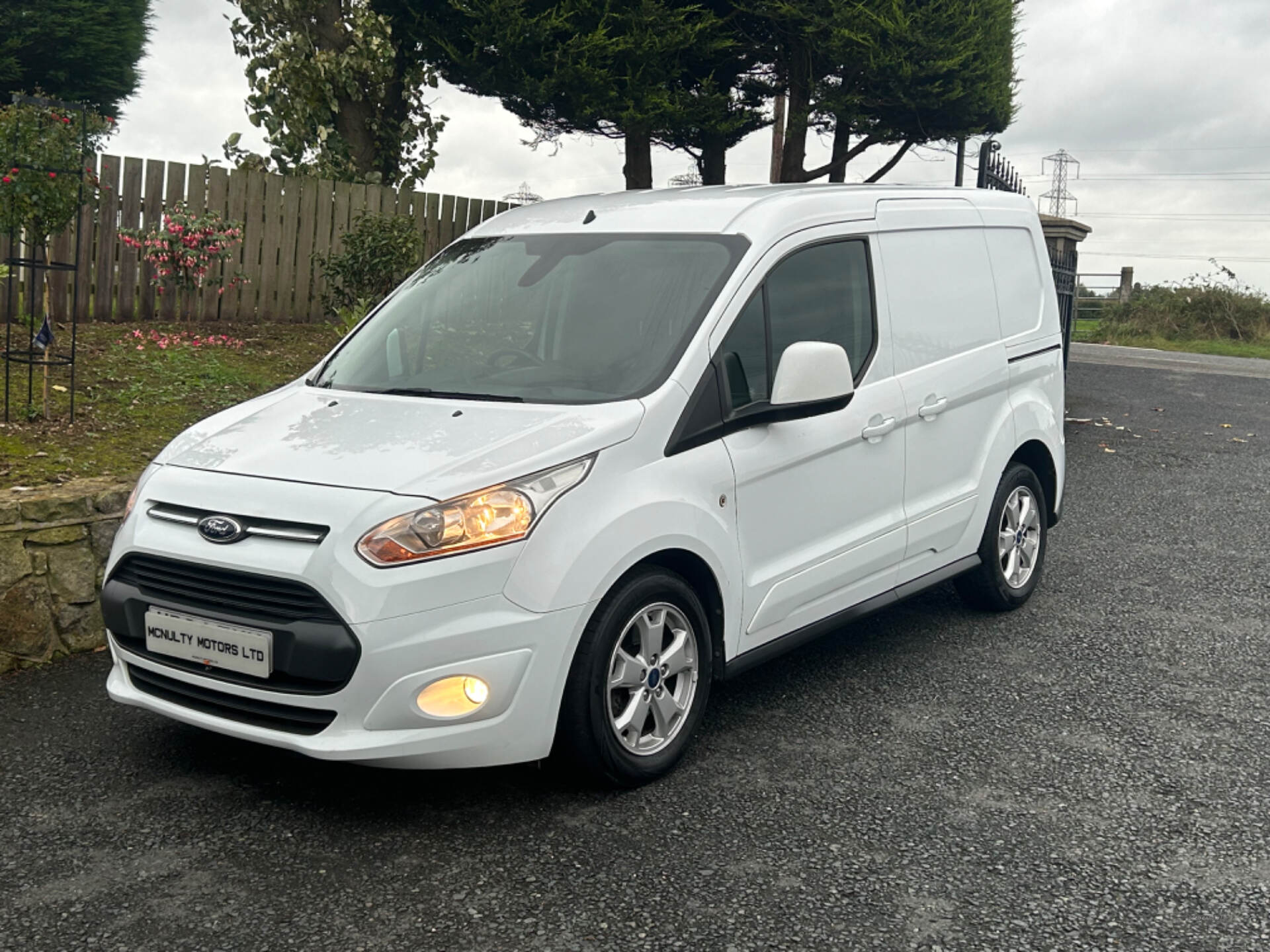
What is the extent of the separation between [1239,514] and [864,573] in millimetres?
5173

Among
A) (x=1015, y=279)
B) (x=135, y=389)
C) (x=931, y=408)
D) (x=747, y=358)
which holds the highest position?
(x=1015, y=279)

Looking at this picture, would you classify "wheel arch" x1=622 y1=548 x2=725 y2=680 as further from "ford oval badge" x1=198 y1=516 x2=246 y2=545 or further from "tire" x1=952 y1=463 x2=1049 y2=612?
"tire" x1=952 y1=463 x2=1049 y2=612

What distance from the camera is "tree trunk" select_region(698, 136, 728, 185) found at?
17.8 m

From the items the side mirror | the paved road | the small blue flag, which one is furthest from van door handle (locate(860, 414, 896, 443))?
the small blue flag

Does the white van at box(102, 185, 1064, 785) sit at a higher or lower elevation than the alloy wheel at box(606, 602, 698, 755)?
higher

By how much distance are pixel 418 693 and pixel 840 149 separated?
638 inches

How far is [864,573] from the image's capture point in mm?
5234

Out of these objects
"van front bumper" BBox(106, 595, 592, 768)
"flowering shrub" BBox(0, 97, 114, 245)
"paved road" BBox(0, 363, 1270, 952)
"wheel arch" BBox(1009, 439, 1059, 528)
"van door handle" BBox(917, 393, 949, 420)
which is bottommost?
"paved road" BBox(0, 363, 1270, 952)

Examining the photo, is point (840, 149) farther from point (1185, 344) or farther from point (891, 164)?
point (1185, 344)

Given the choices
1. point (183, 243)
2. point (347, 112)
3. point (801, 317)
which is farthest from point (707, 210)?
point (347, 112)

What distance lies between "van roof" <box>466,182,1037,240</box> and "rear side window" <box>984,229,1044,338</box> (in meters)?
0.63

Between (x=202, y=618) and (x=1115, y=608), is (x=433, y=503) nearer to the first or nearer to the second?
(x=202, y=618)

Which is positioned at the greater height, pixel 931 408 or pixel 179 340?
pixel 179 340

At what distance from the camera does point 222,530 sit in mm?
3850
